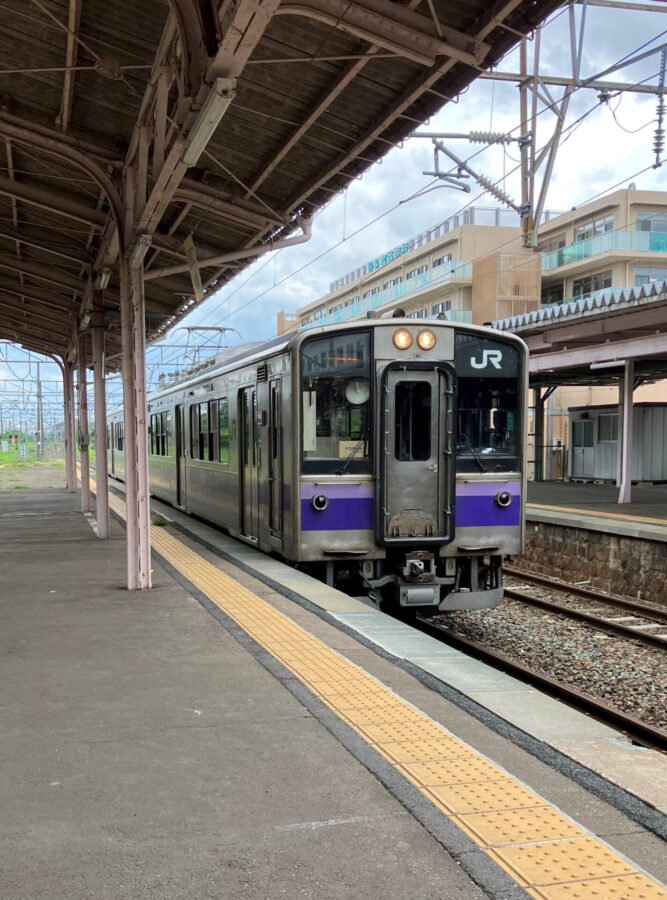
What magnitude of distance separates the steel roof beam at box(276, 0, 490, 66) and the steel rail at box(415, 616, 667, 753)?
15.6 feet

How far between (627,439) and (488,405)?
1078 cm

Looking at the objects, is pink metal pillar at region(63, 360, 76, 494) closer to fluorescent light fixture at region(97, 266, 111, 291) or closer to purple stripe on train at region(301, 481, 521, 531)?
fluorescent light fixture at region(97, 266, 111, 291)

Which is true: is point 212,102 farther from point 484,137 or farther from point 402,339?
point 484,137

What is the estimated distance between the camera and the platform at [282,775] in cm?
263

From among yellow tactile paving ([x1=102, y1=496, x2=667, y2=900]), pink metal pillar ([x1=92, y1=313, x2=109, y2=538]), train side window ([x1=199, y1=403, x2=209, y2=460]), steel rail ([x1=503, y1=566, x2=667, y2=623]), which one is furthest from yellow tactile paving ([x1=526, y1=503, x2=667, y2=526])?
yellow tactile paving ([x1=102, y1=496, x2=667, y2=900])

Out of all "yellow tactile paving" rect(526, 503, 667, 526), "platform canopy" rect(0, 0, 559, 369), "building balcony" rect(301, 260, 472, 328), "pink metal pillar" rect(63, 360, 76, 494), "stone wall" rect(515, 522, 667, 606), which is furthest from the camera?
"building balcony" rect(301, 260, 472, 328)

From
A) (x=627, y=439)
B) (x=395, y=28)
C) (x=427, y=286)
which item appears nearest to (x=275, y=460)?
(x=395, y=28)

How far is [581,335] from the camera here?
15.9 m

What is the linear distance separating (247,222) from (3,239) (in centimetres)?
405

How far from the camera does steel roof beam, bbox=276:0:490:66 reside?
4.35 m

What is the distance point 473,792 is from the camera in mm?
3182

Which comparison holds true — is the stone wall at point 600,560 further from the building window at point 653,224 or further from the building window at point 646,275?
the building window at point 653,224

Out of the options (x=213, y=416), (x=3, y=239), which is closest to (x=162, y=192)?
(x=3, y=239)

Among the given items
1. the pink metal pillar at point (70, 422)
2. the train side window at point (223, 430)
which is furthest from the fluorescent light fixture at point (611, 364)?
the pink metal pillar at point (70, 422)
